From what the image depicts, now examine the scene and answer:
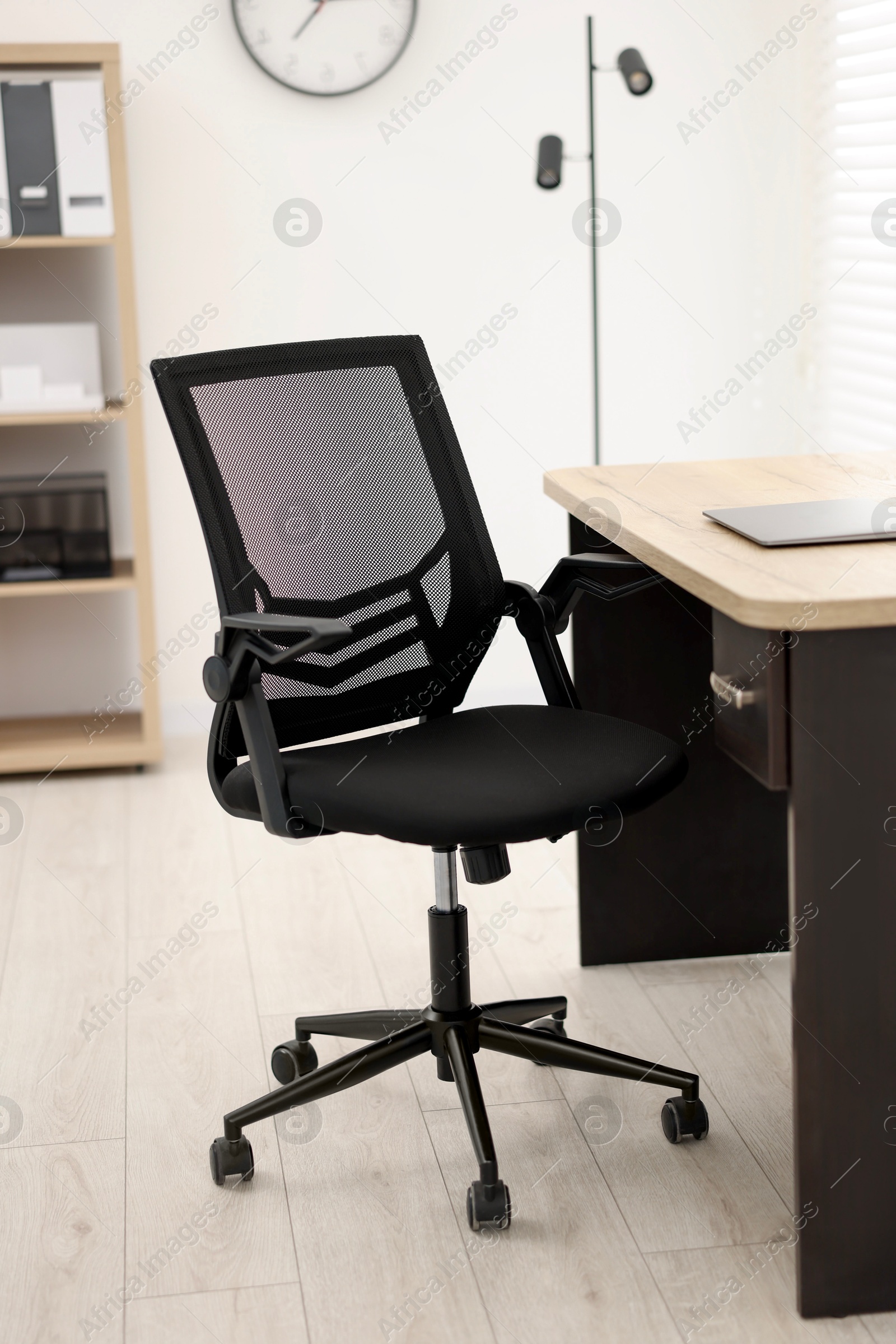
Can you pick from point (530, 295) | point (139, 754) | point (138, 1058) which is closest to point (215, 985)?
point (138, 1058)

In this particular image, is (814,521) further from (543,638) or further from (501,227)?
(501,227)

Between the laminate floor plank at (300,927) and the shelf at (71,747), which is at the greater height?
the shelf at (71,747)

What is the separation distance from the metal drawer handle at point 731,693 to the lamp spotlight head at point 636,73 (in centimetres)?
193

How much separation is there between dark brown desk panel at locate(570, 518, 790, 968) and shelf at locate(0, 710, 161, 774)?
1575mm

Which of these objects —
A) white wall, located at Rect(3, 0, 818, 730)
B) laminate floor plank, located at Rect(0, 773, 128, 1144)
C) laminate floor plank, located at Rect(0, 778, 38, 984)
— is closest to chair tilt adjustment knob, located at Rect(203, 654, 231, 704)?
laminate floor plank, located at Rect(0, 773, 128, 1144)

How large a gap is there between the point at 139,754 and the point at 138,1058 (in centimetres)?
Answer: 149

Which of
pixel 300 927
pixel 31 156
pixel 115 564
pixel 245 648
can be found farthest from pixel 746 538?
pixel 115 564

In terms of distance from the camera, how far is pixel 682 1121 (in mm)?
1946

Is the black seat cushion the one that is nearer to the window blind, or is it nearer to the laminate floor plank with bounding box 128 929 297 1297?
the laminate floor plank with bounding box 128 929 297 1297

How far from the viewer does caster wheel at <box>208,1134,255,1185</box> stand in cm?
188

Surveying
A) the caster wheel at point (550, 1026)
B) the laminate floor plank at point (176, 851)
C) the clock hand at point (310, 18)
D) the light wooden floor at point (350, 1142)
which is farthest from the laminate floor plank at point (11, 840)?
the clock hand at point (310, 18)

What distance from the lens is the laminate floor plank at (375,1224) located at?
162 centimetres

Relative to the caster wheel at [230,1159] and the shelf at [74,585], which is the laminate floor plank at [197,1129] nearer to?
the caster wheel at [230,1159]

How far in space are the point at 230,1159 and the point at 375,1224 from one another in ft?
0.72
